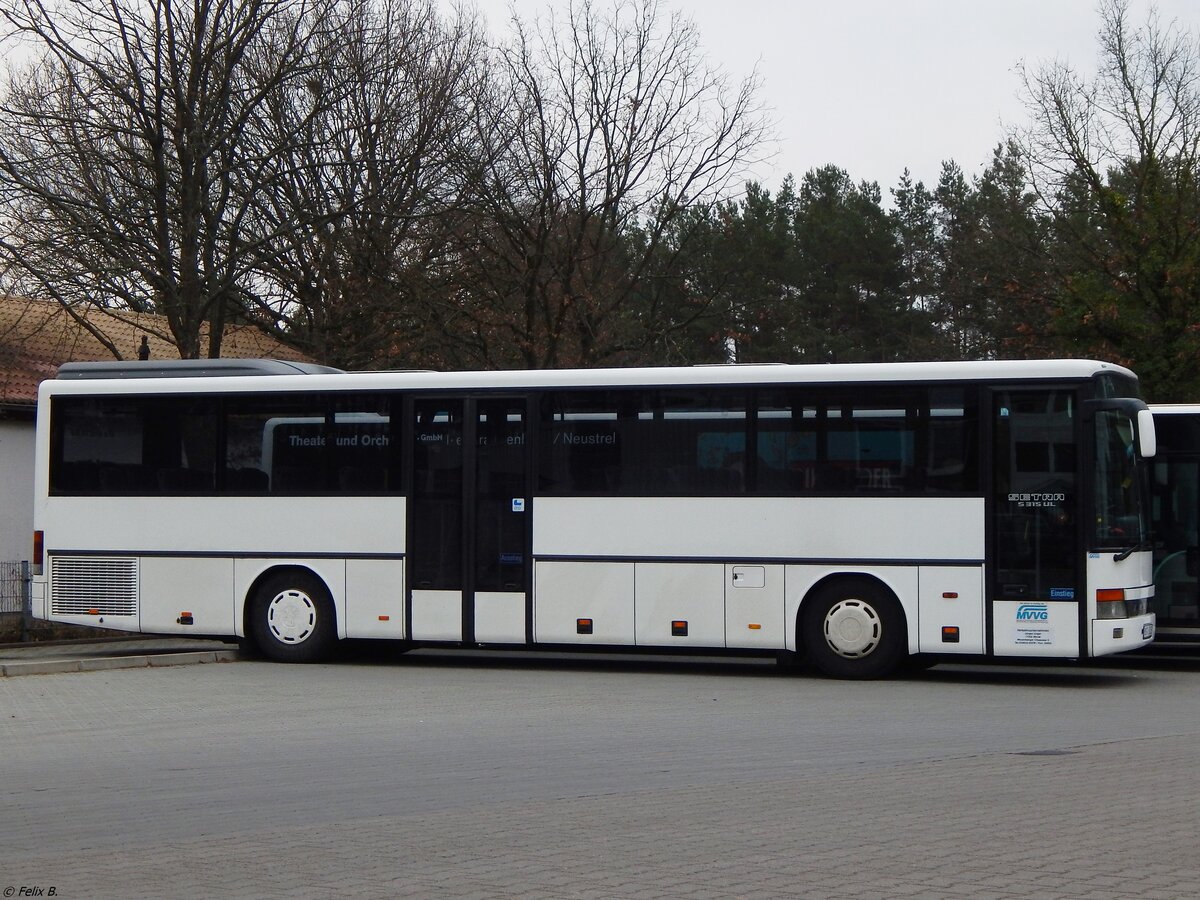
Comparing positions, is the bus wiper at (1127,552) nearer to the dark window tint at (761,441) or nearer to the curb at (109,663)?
the dark window tint at (761,441)

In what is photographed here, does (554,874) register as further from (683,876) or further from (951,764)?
(951,764)

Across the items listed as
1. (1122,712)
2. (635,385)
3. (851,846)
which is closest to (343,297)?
(635,385)

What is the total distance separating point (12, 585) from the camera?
24297 millimetres

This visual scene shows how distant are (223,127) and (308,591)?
38.9ft

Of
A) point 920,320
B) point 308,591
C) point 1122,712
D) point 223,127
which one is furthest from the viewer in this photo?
point 920,320

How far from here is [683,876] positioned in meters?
6.76

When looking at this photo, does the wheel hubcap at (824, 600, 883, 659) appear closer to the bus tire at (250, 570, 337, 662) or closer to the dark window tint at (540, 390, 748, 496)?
the dark window tint at (540, 390, 748, 496)

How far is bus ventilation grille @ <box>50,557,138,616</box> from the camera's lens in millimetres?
18484

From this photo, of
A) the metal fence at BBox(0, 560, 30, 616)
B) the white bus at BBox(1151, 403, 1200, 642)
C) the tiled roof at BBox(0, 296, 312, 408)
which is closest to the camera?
the white bus at BBox(1151, 403, 1200, 642)

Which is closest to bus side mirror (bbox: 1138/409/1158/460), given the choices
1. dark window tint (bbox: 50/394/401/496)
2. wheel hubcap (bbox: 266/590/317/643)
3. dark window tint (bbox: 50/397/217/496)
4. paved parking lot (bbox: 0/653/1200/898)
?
paved parking lot (bbox: 0/653/1200/898)

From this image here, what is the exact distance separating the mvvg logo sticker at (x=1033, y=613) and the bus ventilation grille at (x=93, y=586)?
9905 mm

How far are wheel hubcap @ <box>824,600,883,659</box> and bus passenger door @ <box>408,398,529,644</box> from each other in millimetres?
3304

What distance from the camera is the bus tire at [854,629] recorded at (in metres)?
16.0

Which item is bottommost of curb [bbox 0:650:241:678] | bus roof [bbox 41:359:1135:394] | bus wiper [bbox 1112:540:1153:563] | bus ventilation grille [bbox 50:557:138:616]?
curb [bbox 0:650:241:678]
